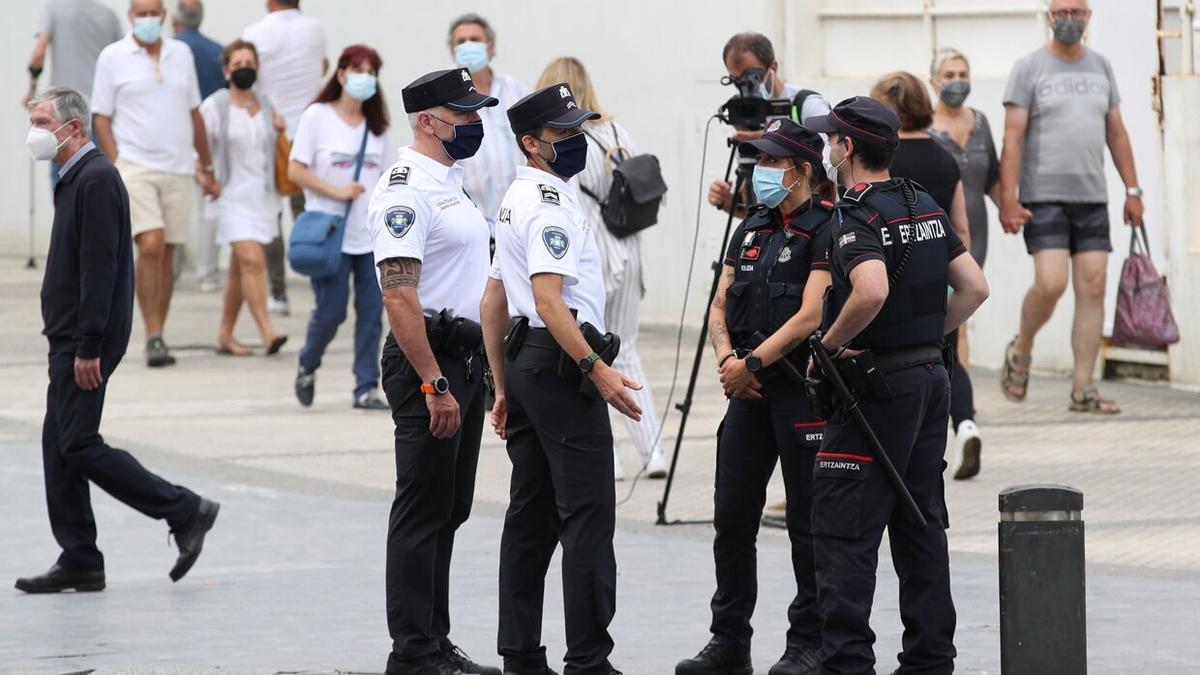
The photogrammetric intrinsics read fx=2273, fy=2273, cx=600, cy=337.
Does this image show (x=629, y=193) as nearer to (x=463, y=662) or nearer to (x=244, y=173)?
(x=463, y=662)

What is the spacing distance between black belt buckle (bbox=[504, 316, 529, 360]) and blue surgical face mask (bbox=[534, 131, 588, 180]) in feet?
1.45

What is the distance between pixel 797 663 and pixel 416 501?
1224mm

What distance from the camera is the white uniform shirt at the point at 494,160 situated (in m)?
11.3

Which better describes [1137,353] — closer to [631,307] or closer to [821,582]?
[631,307]

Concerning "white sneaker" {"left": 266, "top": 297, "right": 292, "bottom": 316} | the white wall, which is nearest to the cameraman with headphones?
the white wall

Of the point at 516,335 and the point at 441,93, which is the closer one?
the point at 516,335

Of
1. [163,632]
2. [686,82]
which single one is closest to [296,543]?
[163,632]

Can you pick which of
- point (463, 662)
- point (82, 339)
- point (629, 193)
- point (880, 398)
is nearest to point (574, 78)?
point (629, 193)

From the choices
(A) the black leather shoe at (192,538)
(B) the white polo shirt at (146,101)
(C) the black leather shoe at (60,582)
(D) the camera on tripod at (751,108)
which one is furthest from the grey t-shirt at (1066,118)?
(C) the black leather shoe at (60,582)

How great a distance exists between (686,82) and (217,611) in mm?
8017

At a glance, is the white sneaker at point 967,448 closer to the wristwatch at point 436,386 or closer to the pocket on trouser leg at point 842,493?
the pocket on trouser leg at point 842,493

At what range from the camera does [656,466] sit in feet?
33.4

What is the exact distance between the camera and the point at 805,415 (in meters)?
6.79

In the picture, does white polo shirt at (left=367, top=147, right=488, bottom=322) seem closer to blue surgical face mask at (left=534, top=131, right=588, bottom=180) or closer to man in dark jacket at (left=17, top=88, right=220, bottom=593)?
blue surgical face mask at (left=534, top=131, right=588, bottom=180)
